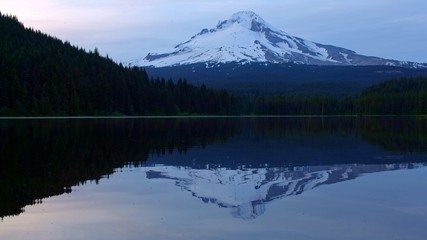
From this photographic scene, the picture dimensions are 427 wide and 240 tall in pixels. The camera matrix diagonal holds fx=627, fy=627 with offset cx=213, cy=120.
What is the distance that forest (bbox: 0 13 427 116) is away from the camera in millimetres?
104500

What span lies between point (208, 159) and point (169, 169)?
497 cm

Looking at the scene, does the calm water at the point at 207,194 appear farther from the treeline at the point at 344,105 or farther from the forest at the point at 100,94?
the treeline at the point at 344,105

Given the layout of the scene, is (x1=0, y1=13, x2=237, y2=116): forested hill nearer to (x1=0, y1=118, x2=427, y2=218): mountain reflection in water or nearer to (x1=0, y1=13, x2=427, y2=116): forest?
(x1=0, y1=13, x2=427, y2=116): forest

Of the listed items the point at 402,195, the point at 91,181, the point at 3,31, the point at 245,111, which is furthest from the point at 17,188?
the point at 245,111

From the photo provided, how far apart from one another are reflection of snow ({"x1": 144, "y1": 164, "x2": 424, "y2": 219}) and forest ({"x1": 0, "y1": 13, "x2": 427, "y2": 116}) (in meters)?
77.3

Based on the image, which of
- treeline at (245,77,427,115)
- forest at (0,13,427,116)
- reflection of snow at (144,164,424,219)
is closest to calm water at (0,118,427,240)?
reflection of snow at (144,164,424,219)

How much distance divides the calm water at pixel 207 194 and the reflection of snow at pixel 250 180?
0.04 meters

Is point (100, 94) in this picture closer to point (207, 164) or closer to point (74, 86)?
point (74, 86)

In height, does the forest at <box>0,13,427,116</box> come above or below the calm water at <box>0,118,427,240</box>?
above

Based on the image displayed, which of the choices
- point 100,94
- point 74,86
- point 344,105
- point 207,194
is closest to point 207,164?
point 207,194

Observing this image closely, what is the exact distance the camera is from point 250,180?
24016 mm

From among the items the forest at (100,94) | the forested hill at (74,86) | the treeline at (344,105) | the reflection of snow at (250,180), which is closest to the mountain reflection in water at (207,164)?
the reflection of snow at (250,180)

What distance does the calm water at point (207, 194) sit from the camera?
50.2ft

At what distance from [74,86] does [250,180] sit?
9245 cm
